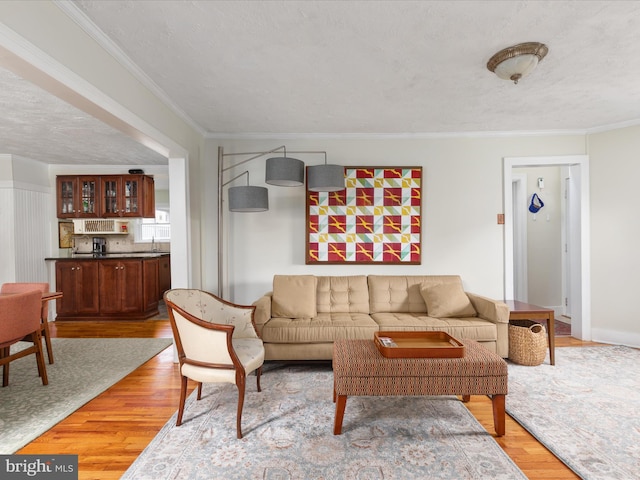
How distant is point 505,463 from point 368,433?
2.52 feet

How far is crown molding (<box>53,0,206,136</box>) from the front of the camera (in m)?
1.85

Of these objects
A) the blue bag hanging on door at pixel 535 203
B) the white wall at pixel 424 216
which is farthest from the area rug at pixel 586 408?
the blue bag hanging on door at pixel 535 203

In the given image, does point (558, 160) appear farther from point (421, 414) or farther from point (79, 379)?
point (79, 379)

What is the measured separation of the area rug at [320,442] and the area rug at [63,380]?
87cm

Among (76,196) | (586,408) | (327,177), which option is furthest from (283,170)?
(76,196)

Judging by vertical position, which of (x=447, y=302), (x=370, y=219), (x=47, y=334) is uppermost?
(x=370, y=219)

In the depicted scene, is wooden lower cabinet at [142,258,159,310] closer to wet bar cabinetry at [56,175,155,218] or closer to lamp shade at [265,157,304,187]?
wet bar cabinetry at [56,175,155,218]

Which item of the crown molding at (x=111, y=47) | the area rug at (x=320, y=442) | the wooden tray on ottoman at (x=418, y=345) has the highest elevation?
the crown molding at (x=111, y=47)

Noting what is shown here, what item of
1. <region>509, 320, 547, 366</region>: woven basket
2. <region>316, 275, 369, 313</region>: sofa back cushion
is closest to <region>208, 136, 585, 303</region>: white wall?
<region>316, 275, 369, 313</region>: sofa back cushion

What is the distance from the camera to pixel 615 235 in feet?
12.7

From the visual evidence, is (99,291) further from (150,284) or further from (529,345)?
(529,345)

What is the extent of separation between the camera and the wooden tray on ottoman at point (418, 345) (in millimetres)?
2191

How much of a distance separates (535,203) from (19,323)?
6333 millimetres

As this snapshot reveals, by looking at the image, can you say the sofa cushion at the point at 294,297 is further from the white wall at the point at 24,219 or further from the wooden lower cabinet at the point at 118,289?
the white wall at the point at 24,219
